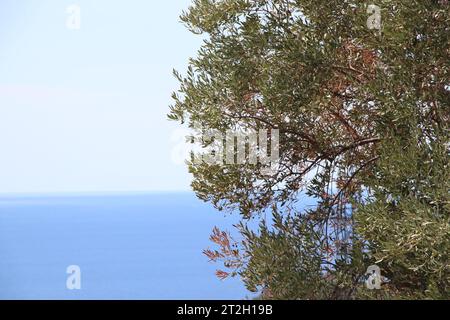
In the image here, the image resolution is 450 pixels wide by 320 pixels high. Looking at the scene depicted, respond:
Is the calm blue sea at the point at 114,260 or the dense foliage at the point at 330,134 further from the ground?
the dense foliage at the point at 330,134

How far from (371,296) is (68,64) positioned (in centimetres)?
16140

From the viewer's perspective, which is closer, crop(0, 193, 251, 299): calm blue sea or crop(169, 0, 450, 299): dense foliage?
crop(169, 0, 450, 299): dense foliage

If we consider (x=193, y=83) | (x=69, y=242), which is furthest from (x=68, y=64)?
(x=193, y=83)

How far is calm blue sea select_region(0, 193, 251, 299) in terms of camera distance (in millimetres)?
90000

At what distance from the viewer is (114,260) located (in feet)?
420

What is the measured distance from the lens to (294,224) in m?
11.8

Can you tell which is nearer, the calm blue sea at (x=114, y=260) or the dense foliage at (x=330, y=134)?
the dense foliage at (x=330, y=134)

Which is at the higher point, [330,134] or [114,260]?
[330,134]

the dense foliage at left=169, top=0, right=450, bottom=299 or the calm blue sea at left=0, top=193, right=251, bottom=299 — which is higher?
the dense foliage at left=169, top=0, right=450, bottom=299

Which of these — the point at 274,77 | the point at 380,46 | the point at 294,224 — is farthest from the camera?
the point at 294,224

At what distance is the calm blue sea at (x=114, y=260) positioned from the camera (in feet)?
295
